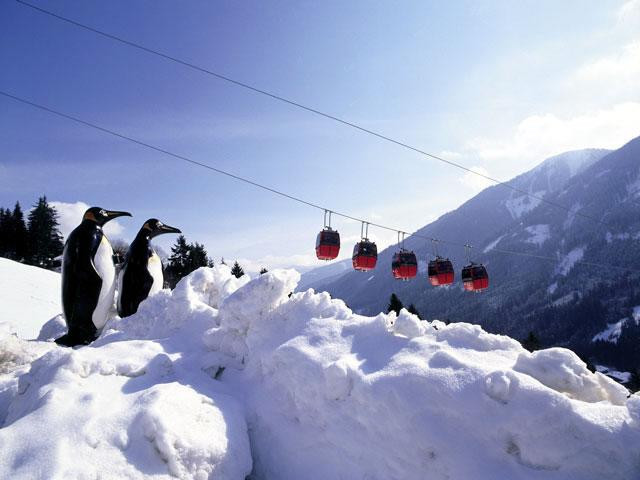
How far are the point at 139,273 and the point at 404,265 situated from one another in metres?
Answer: 7.45

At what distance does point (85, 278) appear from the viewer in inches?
274

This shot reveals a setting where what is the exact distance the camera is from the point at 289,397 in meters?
4.18

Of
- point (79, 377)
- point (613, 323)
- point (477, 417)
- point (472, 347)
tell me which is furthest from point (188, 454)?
point (613, 323)

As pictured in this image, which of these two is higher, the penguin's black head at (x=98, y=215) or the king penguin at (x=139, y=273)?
the penguin's black head at (x=98, y=215)

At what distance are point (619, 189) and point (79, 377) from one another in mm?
230549

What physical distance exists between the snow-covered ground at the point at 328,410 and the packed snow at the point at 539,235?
698 ft

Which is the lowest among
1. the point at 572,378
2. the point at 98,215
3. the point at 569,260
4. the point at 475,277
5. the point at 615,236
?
the point at 572,378

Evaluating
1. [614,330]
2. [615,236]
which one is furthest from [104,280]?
[615,236]

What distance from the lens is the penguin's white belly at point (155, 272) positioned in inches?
326

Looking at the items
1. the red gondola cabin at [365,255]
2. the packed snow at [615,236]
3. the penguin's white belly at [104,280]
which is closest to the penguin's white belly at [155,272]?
the penguin's white belly at [104,280]

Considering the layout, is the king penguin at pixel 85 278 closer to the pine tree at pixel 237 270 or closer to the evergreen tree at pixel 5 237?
the pine tree at pixel 237 270

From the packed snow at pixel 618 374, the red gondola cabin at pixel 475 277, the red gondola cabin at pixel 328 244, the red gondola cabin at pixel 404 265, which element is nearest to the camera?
the red gondola cabin at pixel 328 244

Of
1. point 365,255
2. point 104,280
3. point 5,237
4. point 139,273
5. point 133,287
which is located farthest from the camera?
point 5,237

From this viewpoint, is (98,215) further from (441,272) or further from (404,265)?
(441,272)
